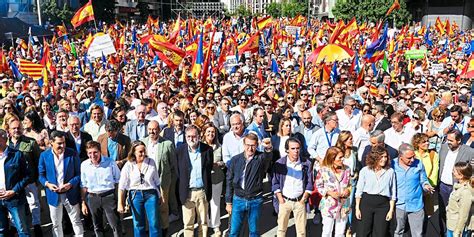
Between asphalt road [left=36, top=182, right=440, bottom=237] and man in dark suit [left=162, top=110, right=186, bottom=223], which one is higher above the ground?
man in dark suit [left=162, top=110, right=186, bottom=223]

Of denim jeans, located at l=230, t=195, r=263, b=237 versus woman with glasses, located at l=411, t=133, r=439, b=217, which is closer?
denim jeans, located at l=230, t=195, r=263, b=237

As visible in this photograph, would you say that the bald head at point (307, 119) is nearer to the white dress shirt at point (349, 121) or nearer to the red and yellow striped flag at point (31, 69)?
the white dress shirt at point (349, 121)

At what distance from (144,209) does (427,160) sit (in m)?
3.38

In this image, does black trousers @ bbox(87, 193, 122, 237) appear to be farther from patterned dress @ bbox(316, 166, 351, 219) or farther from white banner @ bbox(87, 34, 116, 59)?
white banner @ bbox(87, 34, 116, 59)

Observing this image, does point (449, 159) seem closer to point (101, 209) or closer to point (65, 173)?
point (101, 209)

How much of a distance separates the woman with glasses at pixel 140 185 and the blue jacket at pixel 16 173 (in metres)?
1.16

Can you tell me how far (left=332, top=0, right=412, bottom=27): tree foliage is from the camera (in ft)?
148

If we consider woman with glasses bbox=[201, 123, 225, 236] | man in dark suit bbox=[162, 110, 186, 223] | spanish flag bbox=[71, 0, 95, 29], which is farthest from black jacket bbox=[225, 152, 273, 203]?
spanish flag bbox=[71, 0, 95, 29]

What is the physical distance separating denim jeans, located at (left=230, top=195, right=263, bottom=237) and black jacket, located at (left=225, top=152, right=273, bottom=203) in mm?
68

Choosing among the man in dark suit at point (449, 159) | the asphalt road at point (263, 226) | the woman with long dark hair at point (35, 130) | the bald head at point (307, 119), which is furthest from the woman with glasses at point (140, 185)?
the man in dark suit at point (449, 159)

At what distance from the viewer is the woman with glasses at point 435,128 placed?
21.7 feet

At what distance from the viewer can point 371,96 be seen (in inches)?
384

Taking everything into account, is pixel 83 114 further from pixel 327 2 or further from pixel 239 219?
pixel 327 2

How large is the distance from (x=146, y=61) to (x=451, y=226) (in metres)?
14.1
